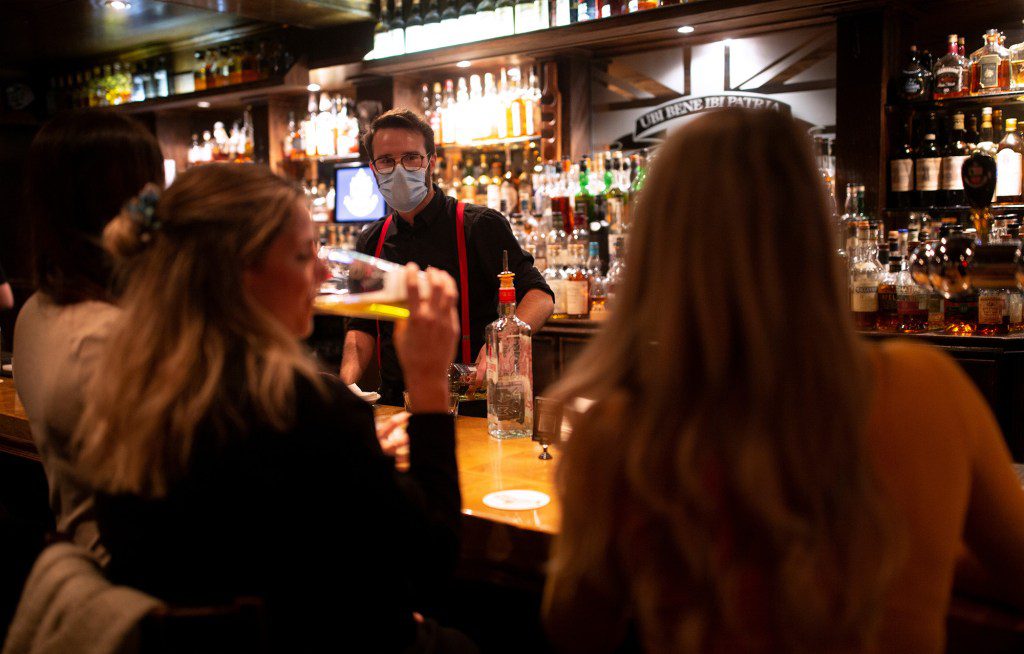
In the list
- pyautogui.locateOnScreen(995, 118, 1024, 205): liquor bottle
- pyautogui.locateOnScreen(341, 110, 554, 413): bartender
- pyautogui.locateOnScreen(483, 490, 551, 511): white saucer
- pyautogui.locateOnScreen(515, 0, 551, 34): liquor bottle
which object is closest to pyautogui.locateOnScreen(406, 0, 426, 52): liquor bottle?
pyautogui.locateOnScreen(515, 0, 551, 34): liquor bottle

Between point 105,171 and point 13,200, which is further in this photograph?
point 13,200

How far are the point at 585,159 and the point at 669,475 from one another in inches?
154

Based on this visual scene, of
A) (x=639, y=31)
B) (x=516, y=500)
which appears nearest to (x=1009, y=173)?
(x=639, y=31)

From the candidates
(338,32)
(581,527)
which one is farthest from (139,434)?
(338,32)

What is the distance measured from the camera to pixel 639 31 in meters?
4.31

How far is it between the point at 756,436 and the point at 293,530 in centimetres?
57

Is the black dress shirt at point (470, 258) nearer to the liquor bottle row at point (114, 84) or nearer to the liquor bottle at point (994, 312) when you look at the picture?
the liquor bottle at point (994, 312)

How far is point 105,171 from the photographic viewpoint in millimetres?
1568

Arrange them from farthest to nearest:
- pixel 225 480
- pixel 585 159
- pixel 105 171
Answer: pixel 585 159 → pixel 105 171 → pixel 225 480

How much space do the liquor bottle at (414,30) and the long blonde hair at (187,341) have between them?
4.06m

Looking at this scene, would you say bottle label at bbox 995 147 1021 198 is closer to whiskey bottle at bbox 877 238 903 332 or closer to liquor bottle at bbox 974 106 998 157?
liquor bottle at bbox 974 106 998 157

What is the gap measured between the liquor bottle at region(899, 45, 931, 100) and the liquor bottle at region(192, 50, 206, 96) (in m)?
4.64

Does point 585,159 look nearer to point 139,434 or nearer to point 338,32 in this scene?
point 338,32

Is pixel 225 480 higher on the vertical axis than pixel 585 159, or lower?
lower
